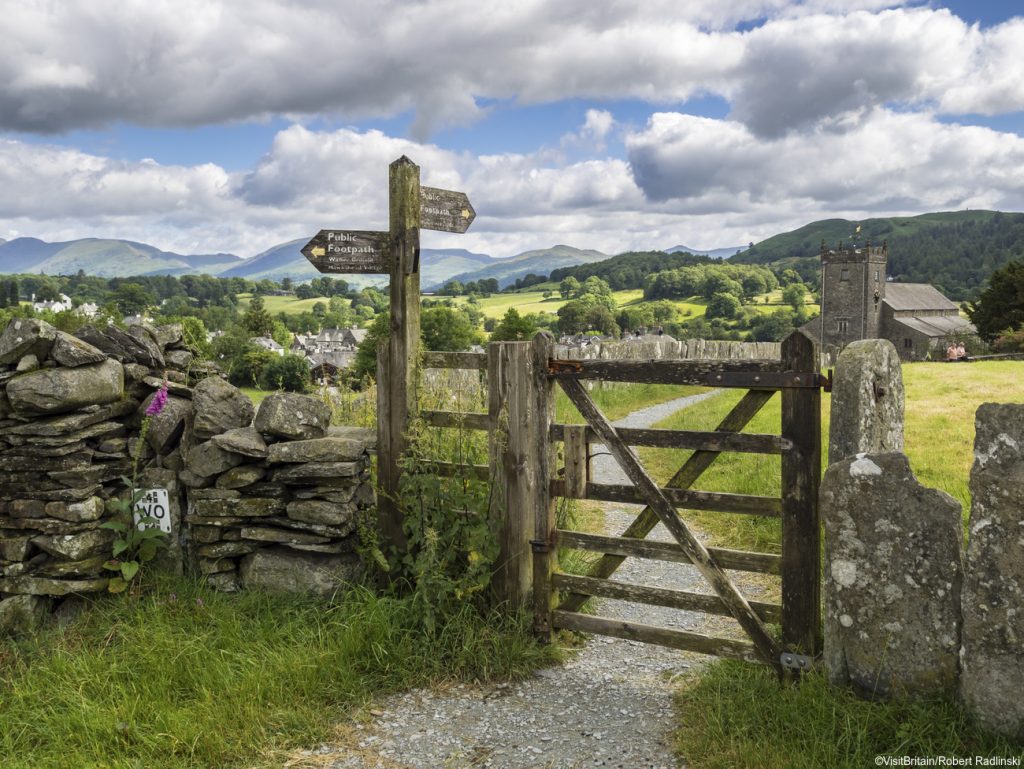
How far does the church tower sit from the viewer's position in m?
90.4

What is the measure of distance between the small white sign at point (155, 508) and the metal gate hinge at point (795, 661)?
16.2ft

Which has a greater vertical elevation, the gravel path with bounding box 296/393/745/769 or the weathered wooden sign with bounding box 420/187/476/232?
the weathered wooden sign with bounding box 420/187/476/232

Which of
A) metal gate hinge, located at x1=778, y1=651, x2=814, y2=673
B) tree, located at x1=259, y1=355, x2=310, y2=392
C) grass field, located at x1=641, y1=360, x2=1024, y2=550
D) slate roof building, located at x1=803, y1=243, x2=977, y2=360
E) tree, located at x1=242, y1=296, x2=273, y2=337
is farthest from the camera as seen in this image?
tree, located at x1=242, y1=296, x2=273, y2=337

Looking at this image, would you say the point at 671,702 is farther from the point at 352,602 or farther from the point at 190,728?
the point at 190,728

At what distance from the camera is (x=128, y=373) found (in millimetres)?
6871

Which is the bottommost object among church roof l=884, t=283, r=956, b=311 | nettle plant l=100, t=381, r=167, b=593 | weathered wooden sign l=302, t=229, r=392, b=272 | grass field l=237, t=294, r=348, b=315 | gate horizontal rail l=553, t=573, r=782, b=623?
gate horizontal rail l=553, t=573, r=782, b=623

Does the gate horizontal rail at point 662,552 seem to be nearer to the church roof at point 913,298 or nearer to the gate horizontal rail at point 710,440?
the gate horizontal rail at point 710,440

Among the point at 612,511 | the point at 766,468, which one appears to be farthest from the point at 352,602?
the point at 766,468

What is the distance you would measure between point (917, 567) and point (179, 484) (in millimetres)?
5615

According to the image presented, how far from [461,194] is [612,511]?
543 centimetres

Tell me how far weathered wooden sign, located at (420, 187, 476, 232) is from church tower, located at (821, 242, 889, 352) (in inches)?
3614

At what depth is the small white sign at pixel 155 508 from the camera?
6586 millimetres

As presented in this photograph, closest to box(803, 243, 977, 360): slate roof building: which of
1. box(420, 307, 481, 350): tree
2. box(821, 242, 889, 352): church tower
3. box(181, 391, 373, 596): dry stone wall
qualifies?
box(821, 242, 889, 352): church tower

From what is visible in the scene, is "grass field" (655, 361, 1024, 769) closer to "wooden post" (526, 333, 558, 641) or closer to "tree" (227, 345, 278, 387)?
"wooden post" (526, 333, 558, 641)
